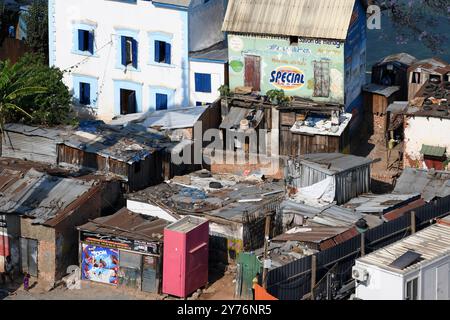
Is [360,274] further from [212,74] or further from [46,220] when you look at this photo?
[212,74]

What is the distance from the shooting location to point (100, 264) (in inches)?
1501

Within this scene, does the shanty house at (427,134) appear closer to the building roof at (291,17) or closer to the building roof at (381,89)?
the building roof at (291,17)

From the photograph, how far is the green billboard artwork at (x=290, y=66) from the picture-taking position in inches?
1916

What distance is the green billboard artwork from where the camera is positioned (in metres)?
48.7

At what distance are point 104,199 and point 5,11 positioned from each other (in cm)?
2280

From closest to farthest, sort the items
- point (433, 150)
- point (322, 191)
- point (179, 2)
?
point (322, 191)
point (433, 150)
point (179, 2)

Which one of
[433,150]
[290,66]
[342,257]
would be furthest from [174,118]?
[342,257]

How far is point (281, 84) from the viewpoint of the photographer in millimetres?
49562

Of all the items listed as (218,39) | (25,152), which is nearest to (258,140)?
(218,39)

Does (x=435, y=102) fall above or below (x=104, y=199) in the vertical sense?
above

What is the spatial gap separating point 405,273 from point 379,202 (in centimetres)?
867

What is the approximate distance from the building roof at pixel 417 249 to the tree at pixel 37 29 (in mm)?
28635

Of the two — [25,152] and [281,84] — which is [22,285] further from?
[281,84]

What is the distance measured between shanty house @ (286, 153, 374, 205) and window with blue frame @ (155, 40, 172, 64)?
39.3ft
